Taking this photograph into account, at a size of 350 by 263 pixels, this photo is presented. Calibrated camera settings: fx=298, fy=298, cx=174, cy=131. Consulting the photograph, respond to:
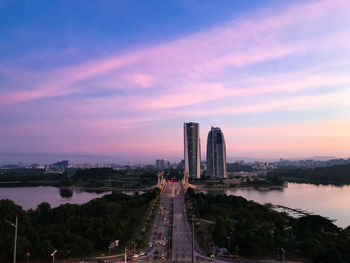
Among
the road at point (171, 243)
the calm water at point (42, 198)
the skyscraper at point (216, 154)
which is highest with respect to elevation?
the skyscraper at point (216, 154)

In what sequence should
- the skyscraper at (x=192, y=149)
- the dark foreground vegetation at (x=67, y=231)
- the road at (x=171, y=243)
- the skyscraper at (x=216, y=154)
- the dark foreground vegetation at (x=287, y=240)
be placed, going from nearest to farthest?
the dark foreground vegetation at (x=287, y=240) → the dark foreground vegetation at (x=67, y=231) → the road at (x=171, y=243) → the skyscraper at (x=216, y=154) → the skyscraper at (x=192, y=149)

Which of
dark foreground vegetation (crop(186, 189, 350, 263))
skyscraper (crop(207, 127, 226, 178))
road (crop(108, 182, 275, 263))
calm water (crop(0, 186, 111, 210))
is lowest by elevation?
calm water (crop(0, 186, 111, 210))

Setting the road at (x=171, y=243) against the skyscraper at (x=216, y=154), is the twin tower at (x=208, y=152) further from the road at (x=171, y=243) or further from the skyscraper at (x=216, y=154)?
the road at (x=171, y=243)

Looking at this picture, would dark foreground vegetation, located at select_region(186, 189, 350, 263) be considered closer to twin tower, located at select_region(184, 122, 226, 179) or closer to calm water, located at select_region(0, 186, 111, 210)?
calm water, located at select_region(0, 186, 111, 210)

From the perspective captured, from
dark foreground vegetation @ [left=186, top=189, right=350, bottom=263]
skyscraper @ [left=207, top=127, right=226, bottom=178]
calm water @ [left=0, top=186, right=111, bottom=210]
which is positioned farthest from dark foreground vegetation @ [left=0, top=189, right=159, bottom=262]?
skyscraper @ [left=207, top=127, right=226, bottom=178]

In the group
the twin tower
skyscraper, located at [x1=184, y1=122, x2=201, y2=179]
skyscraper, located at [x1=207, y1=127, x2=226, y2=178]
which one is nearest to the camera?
skyscraper, located at [x1=207, y1=127, x2=226, y2=178]

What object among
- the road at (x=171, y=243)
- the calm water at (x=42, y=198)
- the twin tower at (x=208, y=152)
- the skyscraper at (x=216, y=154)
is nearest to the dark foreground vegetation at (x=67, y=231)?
the road at (x=171, y=243)

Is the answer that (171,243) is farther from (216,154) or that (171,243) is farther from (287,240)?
(216,154)

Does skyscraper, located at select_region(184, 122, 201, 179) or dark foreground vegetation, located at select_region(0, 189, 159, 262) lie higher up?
skyscraper, located at select_region(184, 122, 201, 179)
